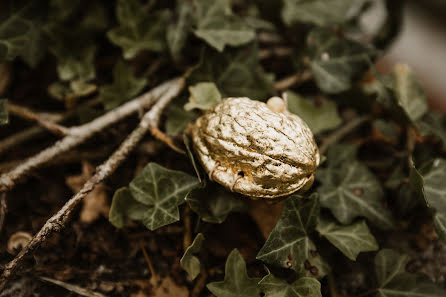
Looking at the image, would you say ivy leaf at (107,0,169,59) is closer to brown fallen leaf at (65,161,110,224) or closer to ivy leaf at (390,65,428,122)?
brown fallen leaf at (65,161,110,224)

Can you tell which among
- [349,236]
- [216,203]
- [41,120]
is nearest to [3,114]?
[41,120]

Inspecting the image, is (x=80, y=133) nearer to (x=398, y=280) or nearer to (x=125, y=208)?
(x=125, y=208)

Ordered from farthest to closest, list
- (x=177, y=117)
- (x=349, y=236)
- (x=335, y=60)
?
(x=335, y=60) → (x=177, y=117) → (x=349, y=236)

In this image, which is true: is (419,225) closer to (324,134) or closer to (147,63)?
(324,134)

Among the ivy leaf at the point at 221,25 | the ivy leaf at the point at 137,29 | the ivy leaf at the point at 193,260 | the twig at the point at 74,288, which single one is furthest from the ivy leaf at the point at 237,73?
the twig at the point at 74,288

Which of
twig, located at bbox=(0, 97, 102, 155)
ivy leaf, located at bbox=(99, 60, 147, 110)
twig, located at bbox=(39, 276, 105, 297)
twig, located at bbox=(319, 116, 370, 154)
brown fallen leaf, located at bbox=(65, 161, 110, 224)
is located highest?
ivy leaf, located at bbox=(99, 60, 147, 110)

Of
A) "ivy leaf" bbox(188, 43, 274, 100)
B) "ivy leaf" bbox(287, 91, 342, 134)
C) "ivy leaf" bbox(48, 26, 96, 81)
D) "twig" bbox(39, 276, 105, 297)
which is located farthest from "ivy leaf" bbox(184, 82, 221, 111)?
"twig" bbox(39, 276, 105, 297)
